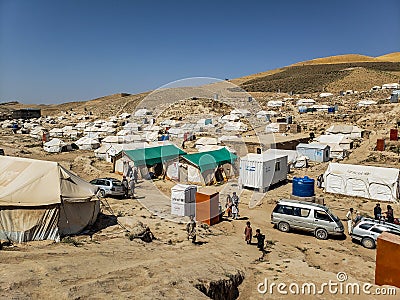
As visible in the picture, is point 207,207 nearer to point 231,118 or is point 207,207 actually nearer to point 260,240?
point 260,240

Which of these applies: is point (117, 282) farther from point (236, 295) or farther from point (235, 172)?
point (235, 172)

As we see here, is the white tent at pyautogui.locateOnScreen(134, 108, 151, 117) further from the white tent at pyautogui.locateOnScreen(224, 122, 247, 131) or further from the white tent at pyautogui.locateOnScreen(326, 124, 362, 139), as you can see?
the white tent at pyautogui.locateOnScreen(326, 124, 362, 139)

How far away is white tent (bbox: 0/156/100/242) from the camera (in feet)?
40.2

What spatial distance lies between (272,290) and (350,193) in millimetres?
12982

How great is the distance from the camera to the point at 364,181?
20203 mm

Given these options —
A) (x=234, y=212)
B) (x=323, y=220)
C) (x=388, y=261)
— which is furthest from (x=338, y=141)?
(x=388, y=261)

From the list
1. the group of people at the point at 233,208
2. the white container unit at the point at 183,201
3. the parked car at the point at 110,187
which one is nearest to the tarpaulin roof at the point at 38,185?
the white container unit at the point at 183,201

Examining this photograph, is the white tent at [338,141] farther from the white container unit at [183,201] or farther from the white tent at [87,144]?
the white tent at [87,144]

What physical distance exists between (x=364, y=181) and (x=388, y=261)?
11129 mm

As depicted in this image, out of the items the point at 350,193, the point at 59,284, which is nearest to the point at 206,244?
the point at 59,284

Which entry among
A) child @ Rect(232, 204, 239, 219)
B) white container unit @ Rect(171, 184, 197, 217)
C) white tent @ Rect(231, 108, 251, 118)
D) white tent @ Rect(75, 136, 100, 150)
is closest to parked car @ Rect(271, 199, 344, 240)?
child @ Rect(232, 204, 239, 219)

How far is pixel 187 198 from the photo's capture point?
16547mm

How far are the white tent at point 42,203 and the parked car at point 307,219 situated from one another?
309 inches

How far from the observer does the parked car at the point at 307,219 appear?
1457 cm
